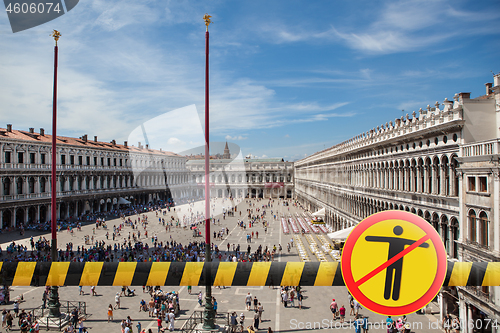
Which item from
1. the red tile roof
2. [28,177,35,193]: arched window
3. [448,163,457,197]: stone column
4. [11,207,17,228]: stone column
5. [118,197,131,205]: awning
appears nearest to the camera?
[448,163,457,197]: stone column

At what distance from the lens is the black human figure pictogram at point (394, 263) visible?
286 centimetres

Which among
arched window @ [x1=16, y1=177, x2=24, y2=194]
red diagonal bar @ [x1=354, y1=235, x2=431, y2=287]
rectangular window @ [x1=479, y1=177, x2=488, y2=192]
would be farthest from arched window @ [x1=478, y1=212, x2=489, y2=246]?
arched window @ [x1=16, y1=177, x2=24, y2=194]

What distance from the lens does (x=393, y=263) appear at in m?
2.88

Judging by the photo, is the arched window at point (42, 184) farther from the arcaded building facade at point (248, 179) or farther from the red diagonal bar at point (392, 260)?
the arcaded building facade at point (248, 179)

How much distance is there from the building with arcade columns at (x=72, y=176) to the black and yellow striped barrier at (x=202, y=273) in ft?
159

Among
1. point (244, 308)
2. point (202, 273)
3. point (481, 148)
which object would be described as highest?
point (481, 148)

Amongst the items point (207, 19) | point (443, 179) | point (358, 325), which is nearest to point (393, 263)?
point (207, 19)

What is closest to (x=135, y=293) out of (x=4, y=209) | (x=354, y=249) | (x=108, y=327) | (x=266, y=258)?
(x=108, y=327)

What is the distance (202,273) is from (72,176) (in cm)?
6012

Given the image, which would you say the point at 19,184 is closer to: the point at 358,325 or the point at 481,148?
the point at 358,325

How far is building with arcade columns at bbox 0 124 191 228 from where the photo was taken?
4475 centimetres

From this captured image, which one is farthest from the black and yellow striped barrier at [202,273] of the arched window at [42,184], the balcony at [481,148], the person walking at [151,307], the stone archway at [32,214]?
the arched window at [42,184]

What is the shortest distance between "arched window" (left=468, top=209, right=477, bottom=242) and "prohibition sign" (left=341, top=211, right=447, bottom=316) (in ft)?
53.9

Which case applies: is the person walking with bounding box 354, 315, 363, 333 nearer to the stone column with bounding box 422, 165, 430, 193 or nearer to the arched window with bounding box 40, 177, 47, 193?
the stone column with bounding box 422, 165, 430, 193
